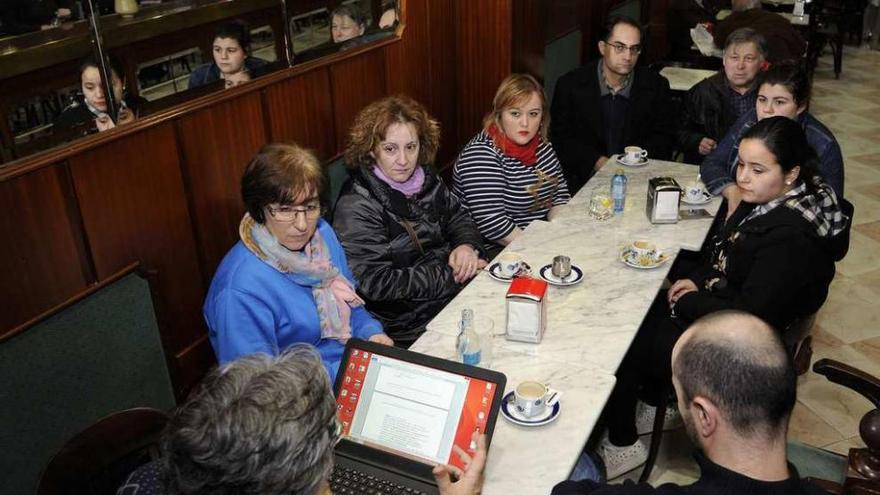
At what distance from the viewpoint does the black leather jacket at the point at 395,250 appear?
2.83 metres

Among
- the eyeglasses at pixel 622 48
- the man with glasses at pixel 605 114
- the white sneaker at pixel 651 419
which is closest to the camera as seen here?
the white sneaker at pixel 651 419

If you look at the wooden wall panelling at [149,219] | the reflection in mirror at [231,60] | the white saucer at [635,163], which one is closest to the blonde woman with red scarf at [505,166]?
the white saucer at [635,163]

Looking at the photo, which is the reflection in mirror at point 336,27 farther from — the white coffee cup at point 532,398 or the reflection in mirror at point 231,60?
the white coffee cup at point 532,398

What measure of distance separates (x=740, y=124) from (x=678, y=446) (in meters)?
1.57

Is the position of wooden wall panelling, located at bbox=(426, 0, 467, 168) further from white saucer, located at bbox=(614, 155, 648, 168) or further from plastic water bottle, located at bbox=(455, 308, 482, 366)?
plastic water bottle, located at bbox=(455, 308, 482, 366)

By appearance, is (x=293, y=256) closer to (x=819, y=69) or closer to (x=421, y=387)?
(x=421, y=387)

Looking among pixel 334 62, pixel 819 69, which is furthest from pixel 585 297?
pixel 819 69

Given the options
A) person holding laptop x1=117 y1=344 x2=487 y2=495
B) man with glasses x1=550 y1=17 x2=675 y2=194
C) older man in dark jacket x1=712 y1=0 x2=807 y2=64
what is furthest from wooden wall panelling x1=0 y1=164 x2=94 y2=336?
older man in dark jacket x1=712 y1=0 x2=807 y2=64

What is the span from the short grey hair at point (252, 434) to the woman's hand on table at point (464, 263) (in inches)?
66.5

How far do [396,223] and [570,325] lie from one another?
85cm

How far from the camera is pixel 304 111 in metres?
3.14

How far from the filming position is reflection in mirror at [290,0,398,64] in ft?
10.1

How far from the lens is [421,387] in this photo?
5.86 feet

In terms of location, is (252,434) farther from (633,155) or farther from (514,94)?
(633,155)
